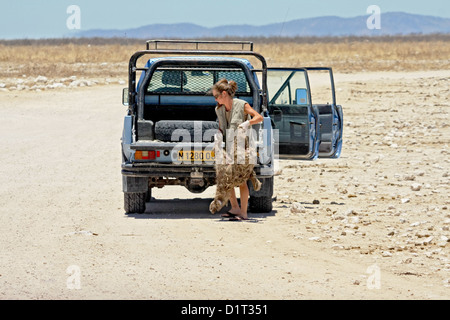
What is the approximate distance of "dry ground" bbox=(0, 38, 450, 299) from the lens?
7.32 metres

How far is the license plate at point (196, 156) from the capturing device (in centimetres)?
1054

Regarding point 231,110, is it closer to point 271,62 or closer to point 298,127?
point 298,127

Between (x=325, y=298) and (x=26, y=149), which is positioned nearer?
(x=325, y=298)

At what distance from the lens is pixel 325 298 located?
689 cm

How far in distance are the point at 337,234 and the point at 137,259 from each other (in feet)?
7.79

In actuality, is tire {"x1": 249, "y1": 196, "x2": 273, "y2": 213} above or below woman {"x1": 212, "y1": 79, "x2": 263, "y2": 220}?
below

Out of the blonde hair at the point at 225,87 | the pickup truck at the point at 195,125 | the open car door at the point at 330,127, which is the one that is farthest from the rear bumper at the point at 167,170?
the open car door at the point at 330,127

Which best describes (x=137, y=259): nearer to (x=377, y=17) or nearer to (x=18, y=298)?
(x=18, y=298)

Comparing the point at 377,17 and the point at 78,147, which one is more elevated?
the point at 377,17

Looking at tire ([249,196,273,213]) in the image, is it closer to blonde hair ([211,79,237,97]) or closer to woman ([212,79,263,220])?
woman ([212,79,263,220])

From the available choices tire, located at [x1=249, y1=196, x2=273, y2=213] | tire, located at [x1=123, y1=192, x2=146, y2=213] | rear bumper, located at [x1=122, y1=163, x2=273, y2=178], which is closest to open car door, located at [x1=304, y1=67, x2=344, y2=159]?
tire, located at [x1=249, y1=196, x2=273, y2=213]

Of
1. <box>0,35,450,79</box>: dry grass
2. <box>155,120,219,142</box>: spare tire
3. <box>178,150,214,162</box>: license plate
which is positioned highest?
<box>155,120,219,142</box>: spare tire
